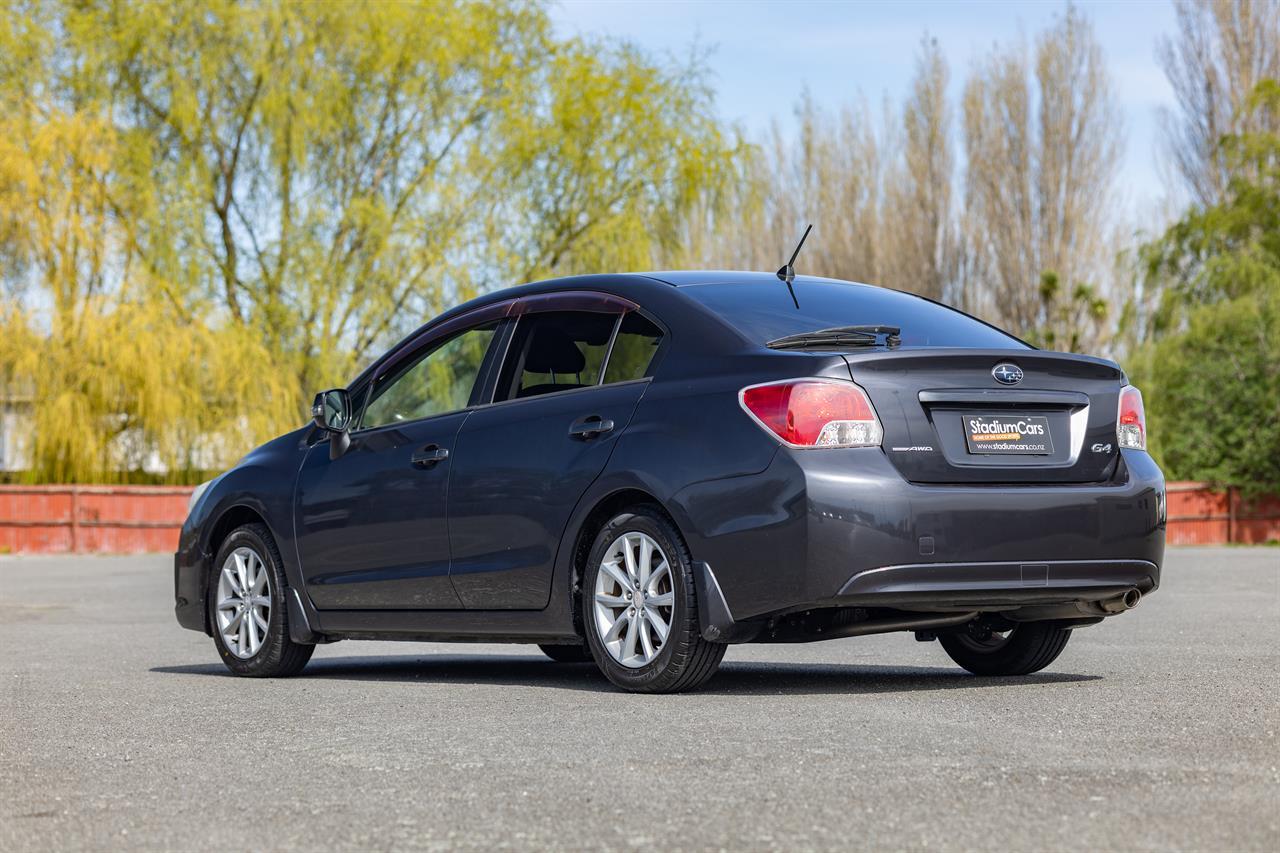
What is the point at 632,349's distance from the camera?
7.09m

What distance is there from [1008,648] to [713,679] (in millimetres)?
1293

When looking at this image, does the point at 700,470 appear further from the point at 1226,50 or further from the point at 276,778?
the point at 1226,50

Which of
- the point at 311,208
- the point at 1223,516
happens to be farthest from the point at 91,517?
the point at 1223,516

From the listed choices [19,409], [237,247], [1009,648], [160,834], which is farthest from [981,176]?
[160,834]

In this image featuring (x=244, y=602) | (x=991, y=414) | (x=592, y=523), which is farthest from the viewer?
(x=244, y=602)

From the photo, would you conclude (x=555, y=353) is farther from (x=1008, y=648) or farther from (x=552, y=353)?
(x=1008, y=648)

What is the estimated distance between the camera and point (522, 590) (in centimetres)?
Answer: 721

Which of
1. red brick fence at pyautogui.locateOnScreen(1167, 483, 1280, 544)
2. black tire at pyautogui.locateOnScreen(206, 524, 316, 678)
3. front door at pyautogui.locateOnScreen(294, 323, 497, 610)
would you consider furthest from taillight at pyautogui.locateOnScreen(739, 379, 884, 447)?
red brick fence at pyautogui.locateOnScreen(1167, 483, 1280, 544)

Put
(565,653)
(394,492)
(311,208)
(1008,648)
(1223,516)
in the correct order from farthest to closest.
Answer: (1223,516) < (311,208) < (565,653) < (394,492) < (1008,648)

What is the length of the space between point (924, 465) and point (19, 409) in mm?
28375

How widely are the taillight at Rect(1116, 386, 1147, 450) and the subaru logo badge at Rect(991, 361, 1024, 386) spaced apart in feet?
1.71

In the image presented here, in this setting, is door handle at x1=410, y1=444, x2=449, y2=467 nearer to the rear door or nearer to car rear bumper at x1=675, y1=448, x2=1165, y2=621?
the rear door

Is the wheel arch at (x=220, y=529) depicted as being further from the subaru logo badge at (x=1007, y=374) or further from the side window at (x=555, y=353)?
the subaru logo badge at (x=1007, y=374)

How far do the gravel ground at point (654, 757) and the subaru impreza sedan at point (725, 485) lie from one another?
33 cm
